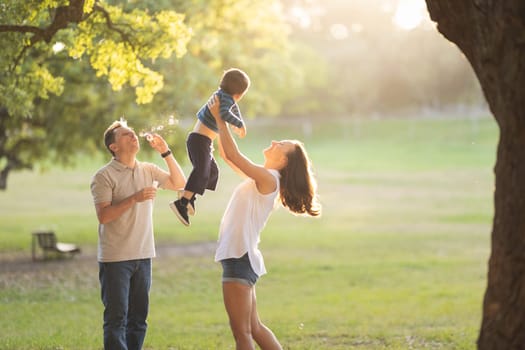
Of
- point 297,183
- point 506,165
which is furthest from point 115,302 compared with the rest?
point 506,165

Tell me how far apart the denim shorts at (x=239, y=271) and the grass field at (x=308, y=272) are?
356 cm

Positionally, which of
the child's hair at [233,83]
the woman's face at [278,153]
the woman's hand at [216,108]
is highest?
the child's hair at [233,83]

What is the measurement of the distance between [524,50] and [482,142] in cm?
6518

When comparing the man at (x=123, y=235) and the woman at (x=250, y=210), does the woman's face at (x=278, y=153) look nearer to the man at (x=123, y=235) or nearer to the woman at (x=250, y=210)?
the woman at (x=250, y=210)

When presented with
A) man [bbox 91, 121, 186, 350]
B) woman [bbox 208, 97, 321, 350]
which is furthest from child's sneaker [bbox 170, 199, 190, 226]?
woman [bbox 208, 97, 321, 350]

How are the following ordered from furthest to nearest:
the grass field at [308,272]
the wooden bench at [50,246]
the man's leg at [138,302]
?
the wooden bench at [50,246] < the grass field at [308,272] < the man's leg at [138,302]

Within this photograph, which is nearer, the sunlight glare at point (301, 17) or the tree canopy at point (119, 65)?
the tree canopy at point (119, 65)

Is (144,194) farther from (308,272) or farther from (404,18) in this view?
(404,18)

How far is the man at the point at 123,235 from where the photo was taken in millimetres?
6266

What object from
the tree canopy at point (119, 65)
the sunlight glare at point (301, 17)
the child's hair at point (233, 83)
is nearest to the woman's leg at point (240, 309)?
the child's hair at point (233, 83)

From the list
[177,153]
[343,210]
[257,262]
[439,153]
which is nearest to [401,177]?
[439,153]

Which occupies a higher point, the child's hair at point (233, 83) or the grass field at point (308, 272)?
the child's hair at point (233, 83)

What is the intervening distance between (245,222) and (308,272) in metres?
12.9

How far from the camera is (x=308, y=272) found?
18.8 m
